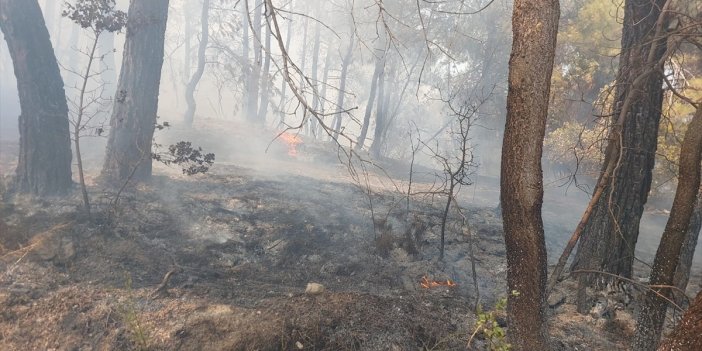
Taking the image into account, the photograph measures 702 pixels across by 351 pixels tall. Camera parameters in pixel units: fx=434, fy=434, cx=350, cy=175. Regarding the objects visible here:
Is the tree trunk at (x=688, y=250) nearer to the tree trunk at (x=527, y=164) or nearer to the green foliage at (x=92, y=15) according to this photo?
the tree trunk at (x=527, y=164)

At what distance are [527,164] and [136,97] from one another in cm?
755

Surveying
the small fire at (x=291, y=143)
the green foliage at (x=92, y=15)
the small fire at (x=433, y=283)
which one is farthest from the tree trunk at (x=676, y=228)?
the small fire at (x=291, y=143)

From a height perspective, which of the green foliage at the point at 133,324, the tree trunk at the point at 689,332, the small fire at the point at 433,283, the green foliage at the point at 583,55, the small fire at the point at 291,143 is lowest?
the green foliage at the point at 133,324

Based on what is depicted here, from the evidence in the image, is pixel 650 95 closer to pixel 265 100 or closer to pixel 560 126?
pixel 560 126

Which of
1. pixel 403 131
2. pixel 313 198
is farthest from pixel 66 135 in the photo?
pixel 403 131

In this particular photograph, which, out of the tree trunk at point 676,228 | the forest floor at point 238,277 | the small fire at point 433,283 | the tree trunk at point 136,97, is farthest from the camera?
the tree trunk at point 136,97

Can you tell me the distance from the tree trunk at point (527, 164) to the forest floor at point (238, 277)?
1167 mm

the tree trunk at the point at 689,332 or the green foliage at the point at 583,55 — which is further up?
the green foliage at the point at 583,55

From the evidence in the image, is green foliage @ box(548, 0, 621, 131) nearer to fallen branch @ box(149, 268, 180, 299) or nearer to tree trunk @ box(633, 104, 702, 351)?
tree trunk @ box(633, 104, 702, 351)

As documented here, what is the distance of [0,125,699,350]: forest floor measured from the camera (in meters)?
4.03

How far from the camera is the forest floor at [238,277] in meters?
4.03

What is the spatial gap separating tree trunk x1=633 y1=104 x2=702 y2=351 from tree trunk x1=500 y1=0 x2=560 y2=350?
1140 millimetres

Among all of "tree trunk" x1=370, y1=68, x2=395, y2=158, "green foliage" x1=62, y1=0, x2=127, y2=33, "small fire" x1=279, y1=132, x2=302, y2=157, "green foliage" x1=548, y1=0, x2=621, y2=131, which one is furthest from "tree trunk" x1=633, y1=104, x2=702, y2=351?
"tree trunk" x1=370, y1=68, x2=395, y2=158

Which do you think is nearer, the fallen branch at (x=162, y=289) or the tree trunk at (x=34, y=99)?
the fallen branch at (x=162, y=289)
